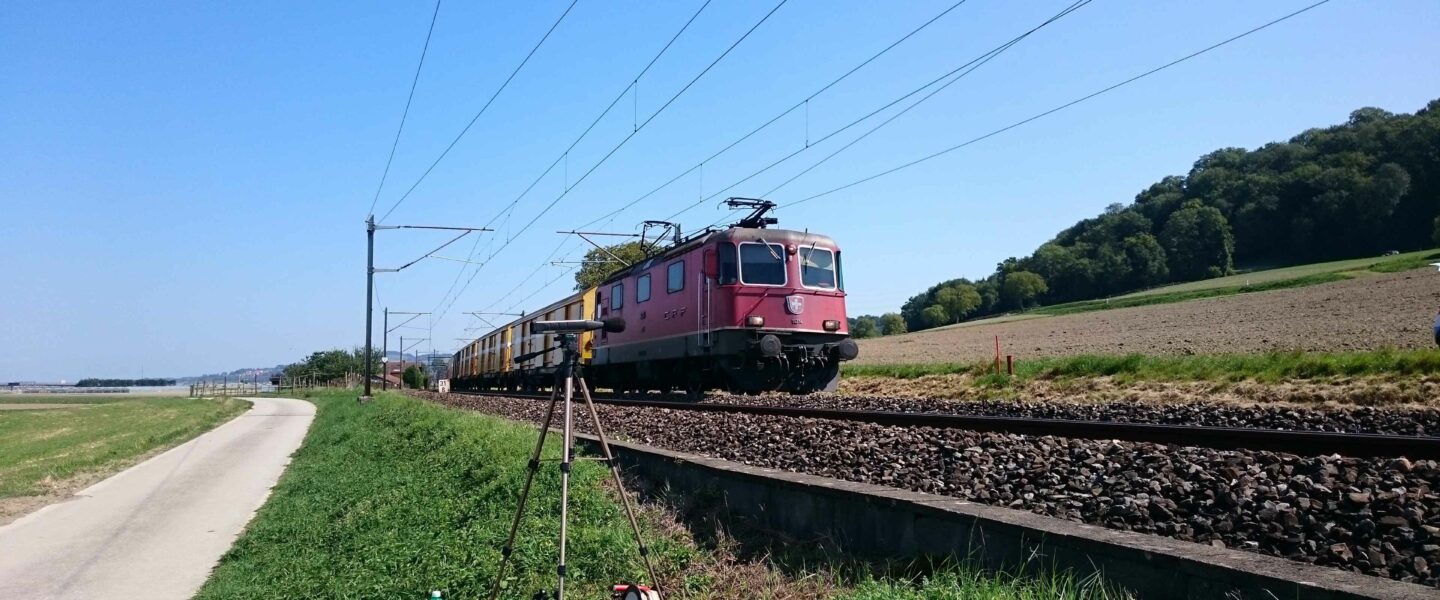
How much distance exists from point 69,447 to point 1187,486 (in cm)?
3080

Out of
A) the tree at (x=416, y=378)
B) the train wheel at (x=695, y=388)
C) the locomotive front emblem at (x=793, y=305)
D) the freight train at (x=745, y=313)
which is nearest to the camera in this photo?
the freight train at (x=745, y=313)

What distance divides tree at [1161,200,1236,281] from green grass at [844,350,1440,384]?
48.7 meters

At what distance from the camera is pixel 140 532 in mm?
11289

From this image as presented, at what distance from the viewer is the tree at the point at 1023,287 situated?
76875 millimetres

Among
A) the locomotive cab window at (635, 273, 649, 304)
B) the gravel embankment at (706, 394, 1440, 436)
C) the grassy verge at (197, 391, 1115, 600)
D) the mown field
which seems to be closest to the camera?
the grassy verge at (197, 391, 1115, 600)

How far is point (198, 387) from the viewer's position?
253 feet

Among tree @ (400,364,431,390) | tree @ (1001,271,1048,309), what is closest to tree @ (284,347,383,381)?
tree @ (400,364,431,390)

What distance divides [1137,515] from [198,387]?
8548 centimetres

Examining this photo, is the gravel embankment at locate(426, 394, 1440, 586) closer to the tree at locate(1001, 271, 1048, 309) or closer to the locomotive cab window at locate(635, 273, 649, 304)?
the locomotive cab window at locate(635, 273, 649, 304)

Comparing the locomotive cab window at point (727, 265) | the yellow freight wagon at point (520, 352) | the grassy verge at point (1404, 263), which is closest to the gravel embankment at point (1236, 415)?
the locomotive cab window at point (727, 265)

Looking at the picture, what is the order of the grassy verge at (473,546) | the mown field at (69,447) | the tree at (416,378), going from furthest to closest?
the tree at (416,378), the mown field at (69,447), the grassy verge at (473,546)

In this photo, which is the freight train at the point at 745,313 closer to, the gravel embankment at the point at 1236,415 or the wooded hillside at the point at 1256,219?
the gravel embankment at the point at 1236,415

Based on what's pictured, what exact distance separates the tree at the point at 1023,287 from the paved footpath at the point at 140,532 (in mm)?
66801

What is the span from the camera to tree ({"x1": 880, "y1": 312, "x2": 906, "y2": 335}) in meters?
91.8
